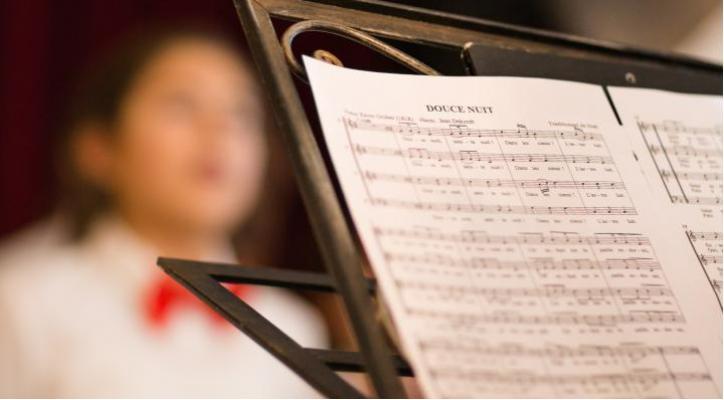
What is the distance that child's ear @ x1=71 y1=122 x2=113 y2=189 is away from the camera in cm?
187

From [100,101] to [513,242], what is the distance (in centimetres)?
155

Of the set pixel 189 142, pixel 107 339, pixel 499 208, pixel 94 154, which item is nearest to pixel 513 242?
pixel 499 208

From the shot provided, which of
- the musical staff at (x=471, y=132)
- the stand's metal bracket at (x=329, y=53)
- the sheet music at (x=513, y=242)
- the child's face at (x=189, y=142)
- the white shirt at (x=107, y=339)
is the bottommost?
the sheet music at (x=513, y=242)

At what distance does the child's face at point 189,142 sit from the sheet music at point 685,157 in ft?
4.02

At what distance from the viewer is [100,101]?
1.90m

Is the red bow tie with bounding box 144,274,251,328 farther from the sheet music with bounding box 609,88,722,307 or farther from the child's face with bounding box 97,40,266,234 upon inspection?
the sheet music with bounding box 609,88,722,307

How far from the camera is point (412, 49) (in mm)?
2303

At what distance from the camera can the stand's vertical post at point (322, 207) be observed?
446 mm

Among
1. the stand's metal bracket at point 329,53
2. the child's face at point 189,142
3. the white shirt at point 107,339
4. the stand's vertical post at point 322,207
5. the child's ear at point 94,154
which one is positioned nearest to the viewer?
the stand's vertical post at point 322,207

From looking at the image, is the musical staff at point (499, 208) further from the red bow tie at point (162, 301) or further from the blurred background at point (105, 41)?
the blurred background at point (105, 41)

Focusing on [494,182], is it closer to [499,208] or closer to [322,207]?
[499,208]

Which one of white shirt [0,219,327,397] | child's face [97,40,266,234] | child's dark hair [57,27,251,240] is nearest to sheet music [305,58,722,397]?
white shirt [0,219,327,397]

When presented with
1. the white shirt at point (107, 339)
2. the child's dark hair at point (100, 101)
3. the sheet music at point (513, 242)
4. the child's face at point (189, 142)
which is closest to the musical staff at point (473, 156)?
the sheet music at point (513, 242)

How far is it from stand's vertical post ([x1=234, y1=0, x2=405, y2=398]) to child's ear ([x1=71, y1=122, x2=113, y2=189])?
55.0 inches
